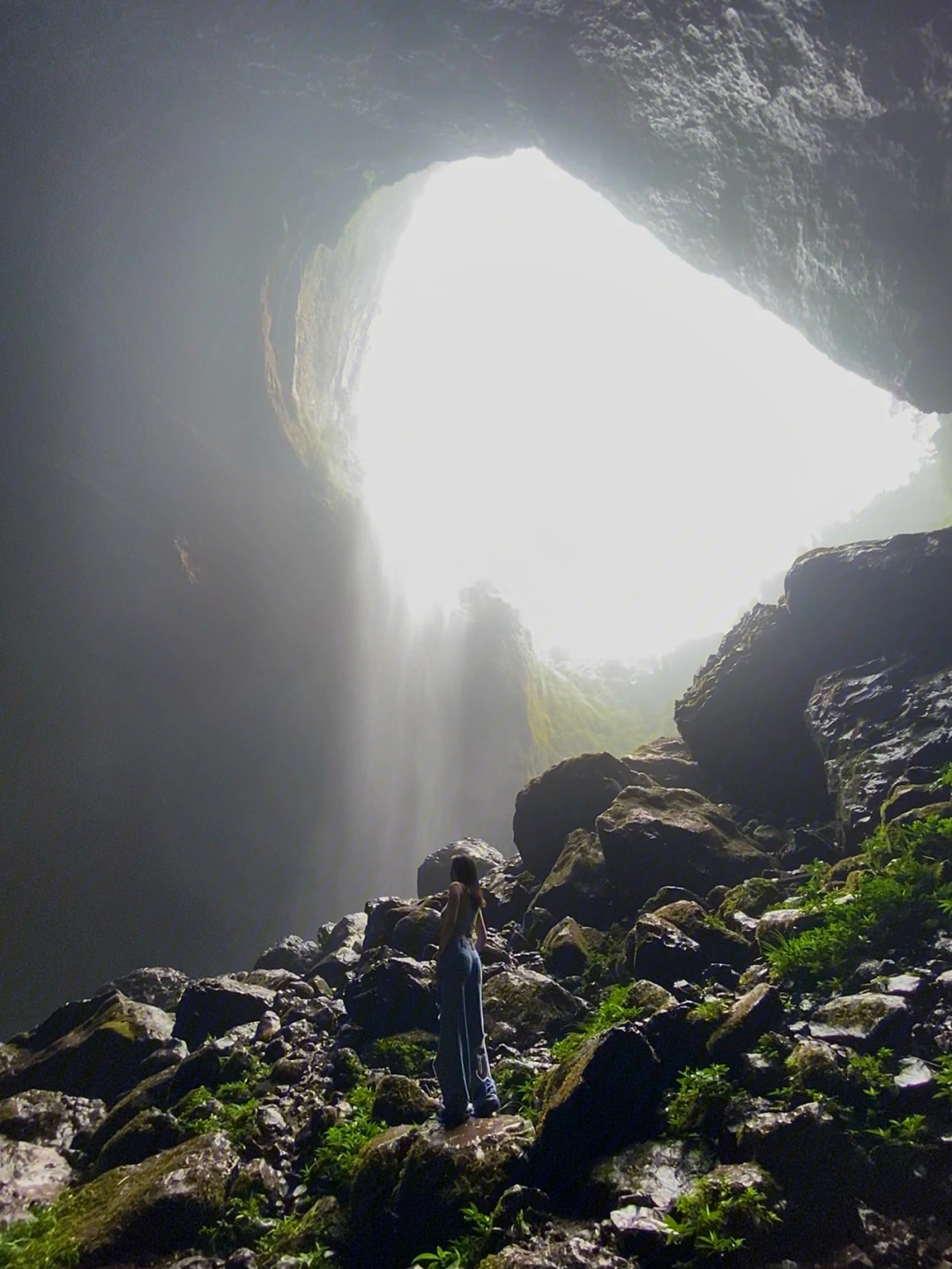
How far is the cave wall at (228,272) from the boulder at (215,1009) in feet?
42.0

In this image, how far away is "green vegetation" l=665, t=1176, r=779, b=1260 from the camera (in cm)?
362

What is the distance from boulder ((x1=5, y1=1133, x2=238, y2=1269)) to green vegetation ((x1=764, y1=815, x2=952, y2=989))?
5.34 metres

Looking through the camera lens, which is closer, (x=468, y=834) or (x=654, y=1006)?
(x=654, y=1006)

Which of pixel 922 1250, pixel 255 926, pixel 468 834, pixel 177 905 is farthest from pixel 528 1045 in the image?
pixel 468 834

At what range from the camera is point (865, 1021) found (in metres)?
5.12

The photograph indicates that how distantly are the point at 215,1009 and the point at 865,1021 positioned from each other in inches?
336

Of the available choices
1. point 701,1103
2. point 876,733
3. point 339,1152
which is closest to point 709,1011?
point 701,1103

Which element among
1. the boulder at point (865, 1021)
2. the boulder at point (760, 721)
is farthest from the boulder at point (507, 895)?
the boulder at point (865, 1021)

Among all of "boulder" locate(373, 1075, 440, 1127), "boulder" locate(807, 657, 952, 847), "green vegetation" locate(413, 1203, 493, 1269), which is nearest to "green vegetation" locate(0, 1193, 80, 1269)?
"boulder" locate(373, 1075, 440, 1127)

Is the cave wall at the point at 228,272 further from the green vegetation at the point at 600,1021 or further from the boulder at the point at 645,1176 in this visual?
the boulder at the point at 645,1176

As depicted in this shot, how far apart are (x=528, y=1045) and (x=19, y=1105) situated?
596 cm

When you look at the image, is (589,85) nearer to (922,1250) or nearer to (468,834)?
(922,1250)

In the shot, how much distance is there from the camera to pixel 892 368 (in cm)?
1880

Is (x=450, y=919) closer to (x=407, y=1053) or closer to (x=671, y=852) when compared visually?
(x=407, y=1053)
